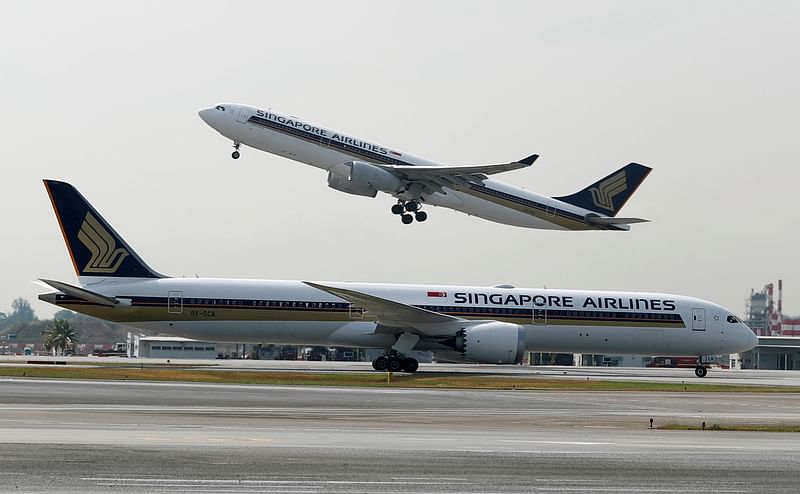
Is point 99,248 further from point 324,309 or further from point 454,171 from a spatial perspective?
point 454,171

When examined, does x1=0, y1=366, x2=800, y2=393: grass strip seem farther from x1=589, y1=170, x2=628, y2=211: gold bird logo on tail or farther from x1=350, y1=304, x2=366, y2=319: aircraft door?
x1=589, y1=170, x2=628, y2=211: gold bird logo on tail

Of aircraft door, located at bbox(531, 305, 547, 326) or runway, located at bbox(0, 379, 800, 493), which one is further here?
aircraft door, located at bbox(531, 305, 547, 326)

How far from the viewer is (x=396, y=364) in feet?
146

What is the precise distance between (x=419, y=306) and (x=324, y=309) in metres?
4.14

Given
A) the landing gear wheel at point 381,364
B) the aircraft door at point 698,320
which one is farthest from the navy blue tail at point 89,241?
the aircraft door at point 698,320

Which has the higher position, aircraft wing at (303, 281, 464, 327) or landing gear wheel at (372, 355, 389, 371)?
aircraft wing at (303, 281, 464, 327)

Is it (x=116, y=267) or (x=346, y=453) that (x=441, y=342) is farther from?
(x=346, y=453)

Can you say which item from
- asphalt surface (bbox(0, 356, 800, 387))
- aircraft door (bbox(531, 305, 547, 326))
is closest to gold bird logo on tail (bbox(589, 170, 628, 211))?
asphalt surface (bbox(0, 356, 800, 387))

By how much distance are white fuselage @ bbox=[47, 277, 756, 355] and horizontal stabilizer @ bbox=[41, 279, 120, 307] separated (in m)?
0.30

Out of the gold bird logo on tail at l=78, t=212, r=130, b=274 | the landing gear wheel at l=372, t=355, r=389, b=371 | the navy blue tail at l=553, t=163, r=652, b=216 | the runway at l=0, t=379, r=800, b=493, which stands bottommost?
the runway at l=0, t=379, r=800, b=493

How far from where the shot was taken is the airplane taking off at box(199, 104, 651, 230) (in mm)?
46844

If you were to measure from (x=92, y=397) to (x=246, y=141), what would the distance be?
2249 cm

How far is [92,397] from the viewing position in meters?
26.4

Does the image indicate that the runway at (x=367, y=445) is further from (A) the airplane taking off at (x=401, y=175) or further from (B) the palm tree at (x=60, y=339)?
(B) the palm tree at (x=60, y=339)
